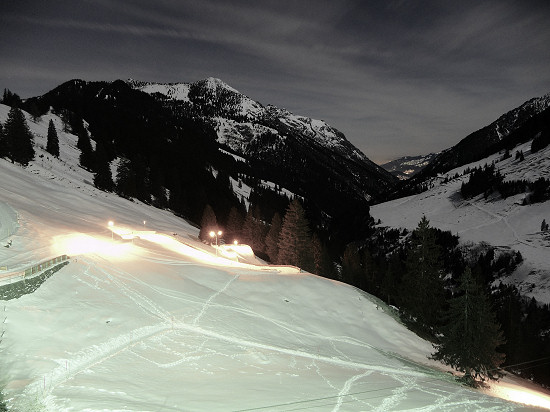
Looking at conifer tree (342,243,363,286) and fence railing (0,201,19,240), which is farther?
conifer tree (342,243,363,286)

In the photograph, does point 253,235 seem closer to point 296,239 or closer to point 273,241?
point 273,241

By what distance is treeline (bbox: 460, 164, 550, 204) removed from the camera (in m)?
138

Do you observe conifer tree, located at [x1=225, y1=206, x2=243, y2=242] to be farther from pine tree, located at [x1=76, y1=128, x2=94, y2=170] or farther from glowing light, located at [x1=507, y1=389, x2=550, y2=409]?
glowing light, located at [x1=507, y1=389, x2=550, y2=409]

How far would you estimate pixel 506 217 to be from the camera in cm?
13850

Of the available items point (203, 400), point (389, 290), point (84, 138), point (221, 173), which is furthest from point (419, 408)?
point (221, 173)

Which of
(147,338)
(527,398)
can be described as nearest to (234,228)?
(147,338)

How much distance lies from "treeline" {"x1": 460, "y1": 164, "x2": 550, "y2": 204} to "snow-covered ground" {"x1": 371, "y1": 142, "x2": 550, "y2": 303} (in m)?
3.13

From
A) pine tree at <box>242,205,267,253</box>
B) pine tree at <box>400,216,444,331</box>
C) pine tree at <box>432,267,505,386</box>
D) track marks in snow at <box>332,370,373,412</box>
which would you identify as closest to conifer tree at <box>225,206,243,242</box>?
pine tree at <box>242,205,267,253</box>

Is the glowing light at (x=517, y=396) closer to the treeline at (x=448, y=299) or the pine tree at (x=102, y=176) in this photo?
the treeline at (x=448, y=299)

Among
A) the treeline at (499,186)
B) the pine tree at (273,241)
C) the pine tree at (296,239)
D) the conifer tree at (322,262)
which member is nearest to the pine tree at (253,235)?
the pine tree at (273,241)

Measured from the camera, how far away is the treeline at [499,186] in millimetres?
138250

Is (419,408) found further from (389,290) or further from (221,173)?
(221,173)

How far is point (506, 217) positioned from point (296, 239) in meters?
119

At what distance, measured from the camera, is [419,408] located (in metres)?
16.5
